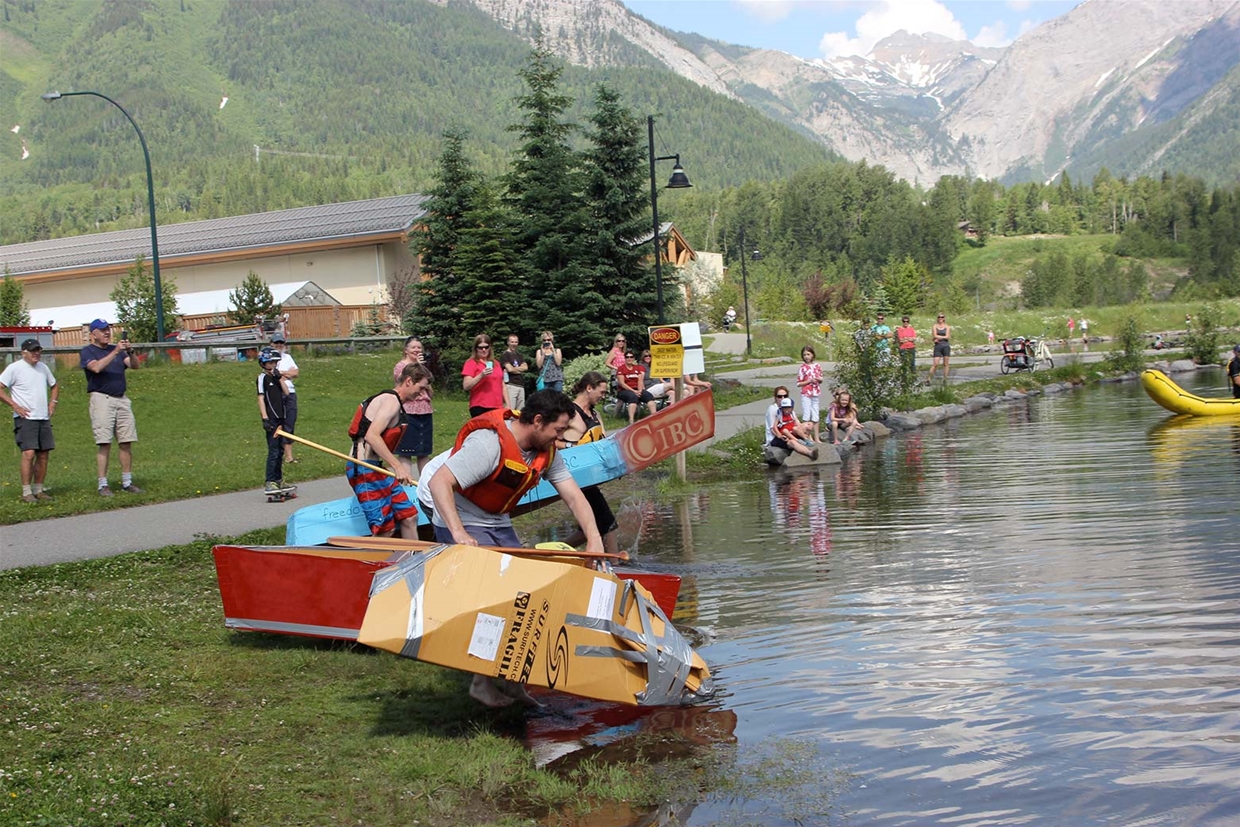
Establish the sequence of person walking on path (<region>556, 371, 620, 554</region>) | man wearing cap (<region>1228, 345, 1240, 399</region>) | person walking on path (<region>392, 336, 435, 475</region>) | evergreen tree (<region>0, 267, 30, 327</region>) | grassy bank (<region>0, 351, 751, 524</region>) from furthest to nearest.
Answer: evergreen tree (<region>0, 267, 30, 327</region>) < man wearing cap (<region>1228, 345, 1240, 399</region>) < grassy bank (<region>0, 351, 751, 524</region>) < person walking on path (<region>392, 336, 435, 475</region>) < person walking on path (<region>556, 371, 620, 554</region>)

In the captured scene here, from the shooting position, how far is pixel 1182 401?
25.0 m

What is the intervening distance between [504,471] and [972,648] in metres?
3.39

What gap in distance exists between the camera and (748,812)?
5.77m

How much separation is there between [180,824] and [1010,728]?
13.8 ft

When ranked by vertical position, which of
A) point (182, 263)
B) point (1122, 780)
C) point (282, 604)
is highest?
point (182, 263)

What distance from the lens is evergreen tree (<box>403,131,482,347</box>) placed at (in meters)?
33.2

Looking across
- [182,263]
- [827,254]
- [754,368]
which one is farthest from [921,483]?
[827,254]

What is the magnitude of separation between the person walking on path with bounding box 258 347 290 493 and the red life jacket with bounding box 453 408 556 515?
26.0ft

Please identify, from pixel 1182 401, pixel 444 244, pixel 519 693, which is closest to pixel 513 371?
pixel 519 693

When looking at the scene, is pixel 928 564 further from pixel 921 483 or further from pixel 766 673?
pixel 921 483

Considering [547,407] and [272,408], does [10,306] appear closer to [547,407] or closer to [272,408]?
[272,408]

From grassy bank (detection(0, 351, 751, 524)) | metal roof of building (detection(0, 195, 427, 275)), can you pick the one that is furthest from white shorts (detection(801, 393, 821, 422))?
metal roof of building (detection(0, 195, 427, 275))

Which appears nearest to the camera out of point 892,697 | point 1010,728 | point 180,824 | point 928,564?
point 180,824

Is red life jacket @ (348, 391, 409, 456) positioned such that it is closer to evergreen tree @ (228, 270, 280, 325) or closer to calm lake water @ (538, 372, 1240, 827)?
calm lake water @ (538, 372, 1240, 827)
